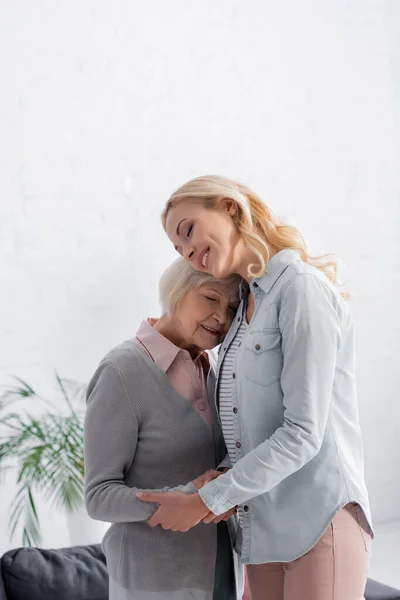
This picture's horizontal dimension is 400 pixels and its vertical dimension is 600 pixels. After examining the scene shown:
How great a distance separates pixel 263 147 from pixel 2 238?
1.46 m

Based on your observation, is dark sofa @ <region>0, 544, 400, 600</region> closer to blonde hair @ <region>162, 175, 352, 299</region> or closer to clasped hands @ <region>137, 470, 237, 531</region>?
clasped hands @ <region>137, 470, 237, 531</region>

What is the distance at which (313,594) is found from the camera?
5.87 ft

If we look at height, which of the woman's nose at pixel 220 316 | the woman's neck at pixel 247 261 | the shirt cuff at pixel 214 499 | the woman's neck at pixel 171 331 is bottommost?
the shirt cuff at pixel 214 499

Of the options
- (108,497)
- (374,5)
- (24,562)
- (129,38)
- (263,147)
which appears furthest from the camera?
(374,5)

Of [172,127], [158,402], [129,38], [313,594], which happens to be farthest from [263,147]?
[313,594]

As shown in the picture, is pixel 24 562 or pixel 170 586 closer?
pixel 170 586

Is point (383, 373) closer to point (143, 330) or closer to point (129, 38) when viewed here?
point (129, 38)

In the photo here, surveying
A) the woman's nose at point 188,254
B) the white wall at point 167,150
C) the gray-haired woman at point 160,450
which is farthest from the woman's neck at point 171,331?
the white wall at point 167,150

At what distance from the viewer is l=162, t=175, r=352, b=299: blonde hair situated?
192 centimetres

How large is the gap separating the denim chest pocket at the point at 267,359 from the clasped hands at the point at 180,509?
27 centimetres

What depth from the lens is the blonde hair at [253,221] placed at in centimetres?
192

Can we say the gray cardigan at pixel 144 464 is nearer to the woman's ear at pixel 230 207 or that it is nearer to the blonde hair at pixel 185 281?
the blonde hair at pixel 185 281

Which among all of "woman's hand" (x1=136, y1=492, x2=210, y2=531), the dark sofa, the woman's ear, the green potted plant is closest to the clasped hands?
"woman's hand" (x1=136, y1=492, x2=210, y2=531)

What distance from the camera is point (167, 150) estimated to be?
3.97m
